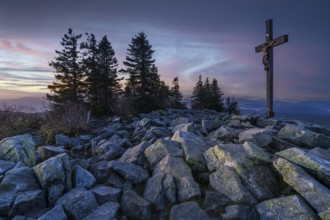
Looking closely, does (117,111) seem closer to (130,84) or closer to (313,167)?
(130,84)

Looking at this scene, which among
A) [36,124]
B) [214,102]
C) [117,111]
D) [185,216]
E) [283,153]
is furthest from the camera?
[214,102]

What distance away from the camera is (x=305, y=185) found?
15.0 ft

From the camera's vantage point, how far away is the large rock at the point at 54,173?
529cm

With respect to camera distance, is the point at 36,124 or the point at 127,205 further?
the point at 36,124

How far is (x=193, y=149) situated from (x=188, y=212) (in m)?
1.94

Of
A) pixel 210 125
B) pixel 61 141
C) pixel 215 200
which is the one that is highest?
pixel 210 125

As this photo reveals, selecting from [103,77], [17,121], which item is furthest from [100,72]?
[17,121]

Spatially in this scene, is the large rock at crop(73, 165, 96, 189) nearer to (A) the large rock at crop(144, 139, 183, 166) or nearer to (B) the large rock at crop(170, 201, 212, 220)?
(A) the large rock at crop(144, 139, 183, 166)

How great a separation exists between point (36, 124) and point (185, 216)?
42.7 feet

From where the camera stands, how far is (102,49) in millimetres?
35000

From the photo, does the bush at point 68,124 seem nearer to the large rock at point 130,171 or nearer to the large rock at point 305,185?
the large rock at point 130,171

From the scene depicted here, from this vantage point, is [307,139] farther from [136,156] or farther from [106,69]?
[106,69]

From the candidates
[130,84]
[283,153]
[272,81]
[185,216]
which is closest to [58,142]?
[185,216]

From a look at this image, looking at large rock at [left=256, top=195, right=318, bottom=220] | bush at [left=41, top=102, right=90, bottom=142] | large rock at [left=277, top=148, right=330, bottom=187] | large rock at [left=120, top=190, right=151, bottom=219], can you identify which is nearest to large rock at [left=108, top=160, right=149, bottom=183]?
large rock at [left=120, top=190, right=151, bottom=219]
